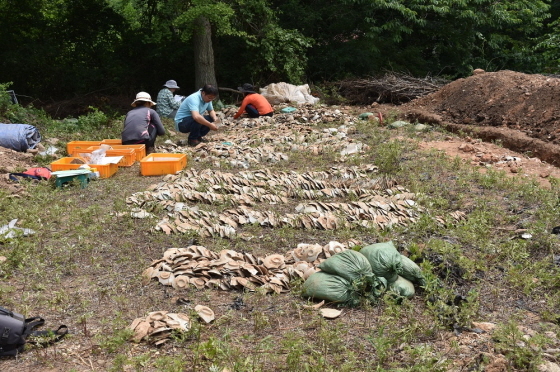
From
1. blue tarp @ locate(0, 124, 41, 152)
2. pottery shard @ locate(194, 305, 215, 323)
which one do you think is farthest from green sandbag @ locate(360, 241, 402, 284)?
blue tarp @ locate(0, 124, 41, 152)

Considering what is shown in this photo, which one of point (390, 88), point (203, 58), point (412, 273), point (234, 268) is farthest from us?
point (203, 58)

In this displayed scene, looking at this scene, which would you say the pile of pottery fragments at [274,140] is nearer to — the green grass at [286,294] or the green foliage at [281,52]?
the green grass at [286,294]

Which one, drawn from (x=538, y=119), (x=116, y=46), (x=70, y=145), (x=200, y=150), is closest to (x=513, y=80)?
(x=538, y=119)

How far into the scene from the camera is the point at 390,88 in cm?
1365

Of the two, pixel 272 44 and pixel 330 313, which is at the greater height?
pixel 330 313

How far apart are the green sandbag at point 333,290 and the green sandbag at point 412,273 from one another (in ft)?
1.33

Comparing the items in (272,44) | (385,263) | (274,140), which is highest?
(385,263)

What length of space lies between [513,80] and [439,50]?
6249 millimetres

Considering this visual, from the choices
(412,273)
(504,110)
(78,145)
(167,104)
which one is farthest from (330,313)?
(167,104)

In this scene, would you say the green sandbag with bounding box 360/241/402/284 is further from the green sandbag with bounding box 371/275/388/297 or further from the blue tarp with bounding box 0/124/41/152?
the blue tarp with bounding box 0/124/41/152

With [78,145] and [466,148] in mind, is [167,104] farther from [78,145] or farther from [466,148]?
[466,148]

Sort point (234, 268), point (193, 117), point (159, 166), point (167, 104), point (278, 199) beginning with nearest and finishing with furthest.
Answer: point (234, 268) < point (278, 199) < point (159, 166) < point (193, 117) < point (167, 104)

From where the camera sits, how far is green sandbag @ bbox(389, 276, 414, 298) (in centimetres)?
386

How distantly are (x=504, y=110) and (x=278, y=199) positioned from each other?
19.2 ft
